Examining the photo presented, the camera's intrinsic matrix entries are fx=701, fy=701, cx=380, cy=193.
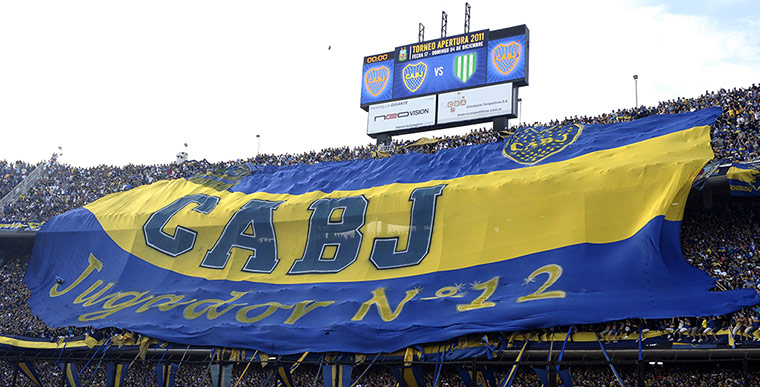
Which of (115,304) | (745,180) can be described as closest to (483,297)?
(745,180)

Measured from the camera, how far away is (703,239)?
1714 centimetres

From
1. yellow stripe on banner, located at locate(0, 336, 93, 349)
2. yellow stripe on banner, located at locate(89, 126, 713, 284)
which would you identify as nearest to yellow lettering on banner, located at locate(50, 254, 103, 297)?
yellow stripe on banner, located at locate(0, 336, 93, 349)

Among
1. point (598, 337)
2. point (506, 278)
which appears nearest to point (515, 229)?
point (506, 278)

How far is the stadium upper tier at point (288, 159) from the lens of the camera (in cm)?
1880

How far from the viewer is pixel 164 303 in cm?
2162

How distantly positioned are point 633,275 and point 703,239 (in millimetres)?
2881

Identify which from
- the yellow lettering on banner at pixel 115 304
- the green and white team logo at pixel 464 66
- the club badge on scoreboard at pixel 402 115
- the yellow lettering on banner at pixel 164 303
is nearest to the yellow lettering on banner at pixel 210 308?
the yellow lettering on banner at pixel 164 303

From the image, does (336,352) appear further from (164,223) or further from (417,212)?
(164,223)

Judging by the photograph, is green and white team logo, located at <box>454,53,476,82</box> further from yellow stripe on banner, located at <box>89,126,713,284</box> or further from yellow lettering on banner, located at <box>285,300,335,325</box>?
yellow lettering on banner, located at <box>285,300,335,325</box>

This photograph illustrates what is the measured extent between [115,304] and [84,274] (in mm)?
2900

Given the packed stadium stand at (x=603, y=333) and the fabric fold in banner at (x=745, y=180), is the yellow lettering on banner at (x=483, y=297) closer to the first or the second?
the packed stadium stand at (x=603, y=333)

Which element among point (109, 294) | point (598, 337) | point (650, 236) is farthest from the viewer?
point (109, 294)

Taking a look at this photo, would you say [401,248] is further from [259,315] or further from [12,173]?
[12,173]

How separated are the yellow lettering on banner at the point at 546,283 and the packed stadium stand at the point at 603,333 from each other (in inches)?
35.8
